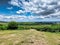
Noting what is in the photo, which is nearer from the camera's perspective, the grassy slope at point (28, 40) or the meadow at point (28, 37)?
the grassy slope at point (28, 40)

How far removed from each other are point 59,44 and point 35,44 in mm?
6727

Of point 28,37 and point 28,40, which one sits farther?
point 28,37

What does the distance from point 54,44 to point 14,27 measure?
167 ft

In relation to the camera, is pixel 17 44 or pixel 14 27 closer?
pixel 17 44

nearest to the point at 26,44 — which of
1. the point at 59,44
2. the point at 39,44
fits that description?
the point at 39,44

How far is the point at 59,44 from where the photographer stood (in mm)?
34375

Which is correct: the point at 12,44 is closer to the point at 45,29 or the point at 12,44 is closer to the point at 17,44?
the point at 17,44

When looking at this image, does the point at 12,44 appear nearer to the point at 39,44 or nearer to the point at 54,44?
the point at 39,44

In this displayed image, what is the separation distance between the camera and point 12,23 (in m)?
82.8

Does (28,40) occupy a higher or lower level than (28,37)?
lower

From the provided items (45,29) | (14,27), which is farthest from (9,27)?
(45,29)

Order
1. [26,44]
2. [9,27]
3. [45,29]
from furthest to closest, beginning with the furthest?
[9,27]
[45,29]
[26,44]

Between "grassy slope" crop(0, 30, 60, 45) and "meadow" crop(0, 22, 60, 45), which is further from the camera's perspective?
"meadow" crop(0, 22, 60, 45)

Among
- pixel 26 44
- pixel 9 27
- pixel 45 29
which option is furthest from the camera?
pixel 9 27
